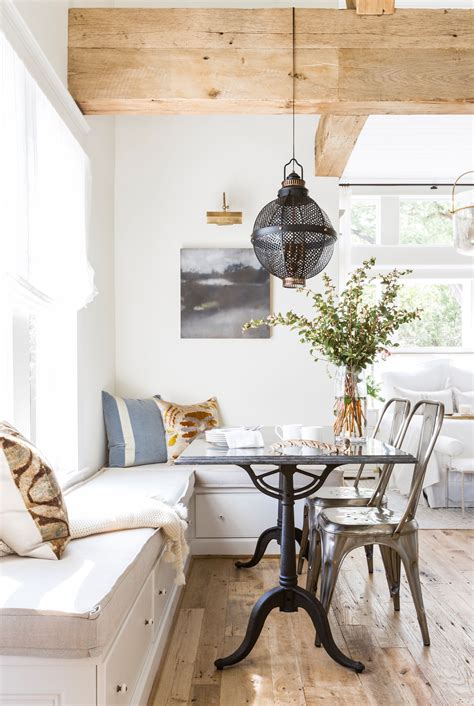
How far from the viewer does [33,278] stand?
2.66 m

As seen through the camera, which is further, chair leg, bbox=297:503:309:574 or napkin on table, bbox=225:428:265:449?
chair leg, bbox=297:503:309:574

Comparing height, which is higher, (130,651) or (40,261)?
(40,261)

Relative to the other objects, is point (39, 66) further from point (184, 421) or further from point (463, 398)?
point (463, 398)

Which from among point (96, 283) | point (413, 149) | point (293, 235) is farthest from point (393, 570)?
point (413, 149)

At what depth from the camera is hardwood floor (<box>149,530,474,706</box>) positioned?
2186 millimetres

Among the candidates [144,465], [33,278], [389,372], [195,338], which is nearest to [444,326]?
[389,372]

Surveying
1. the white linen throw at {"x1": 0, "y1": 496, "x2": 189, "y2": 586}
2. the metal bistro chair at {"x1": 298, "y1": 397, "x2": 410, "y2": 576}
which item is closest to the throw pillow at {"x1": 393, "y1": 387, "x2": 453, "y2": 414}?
the metal bistro chair at {"x1": 298, "y1": 397, "x2": 410, "y2": 576}

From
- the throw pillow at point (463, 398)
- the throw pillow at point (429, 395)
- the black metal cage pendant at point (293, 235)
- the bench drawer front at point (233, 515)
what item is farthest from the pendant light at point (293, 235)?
the throw pillow at point (463, 398)

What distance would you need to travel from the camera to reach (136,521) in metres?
2.33

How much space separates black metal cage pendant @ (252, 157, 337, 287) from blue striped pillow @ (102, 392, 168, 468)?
174cm

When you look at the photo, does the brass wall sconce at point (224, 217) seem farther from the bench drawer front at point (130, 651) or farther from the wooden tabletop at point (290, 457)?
the bench drawer front at point (130, 651)

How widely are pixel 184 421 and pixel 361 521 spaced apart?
5.76 feet

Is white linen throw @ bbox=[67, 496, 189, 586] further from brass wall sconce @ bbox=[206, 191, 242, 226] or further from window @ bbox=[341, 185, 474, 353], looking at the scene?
window @ bbox=[341, 185, 474, 353]

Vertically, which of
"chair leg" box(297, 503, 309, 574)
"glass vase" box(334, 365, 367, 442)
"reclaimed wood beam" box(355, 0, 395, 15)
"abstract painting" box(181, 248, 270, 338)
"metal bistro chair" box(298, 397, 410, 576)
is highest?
"reclaimed wood beam" box(355, 0, 395, 15)
